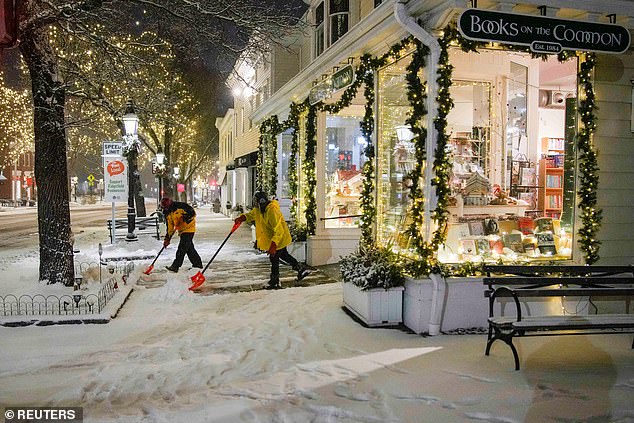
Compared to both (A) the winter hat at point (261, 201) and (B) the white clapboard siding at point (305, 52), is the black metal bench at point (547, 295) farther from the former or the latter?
(B) the white clapboard siding at point (305, 52)

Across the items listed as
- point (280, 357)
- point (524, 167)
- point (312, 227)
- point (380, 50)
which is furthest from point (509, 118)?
point (280, 357)

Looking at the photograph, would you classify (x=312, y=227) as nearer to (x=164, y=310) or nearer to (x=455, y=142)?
(x=455, y=142)

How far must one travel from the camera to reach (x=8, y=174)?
2623 inches

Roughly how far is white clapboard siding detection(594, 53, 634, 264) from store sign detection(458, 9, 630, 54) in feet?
2.61

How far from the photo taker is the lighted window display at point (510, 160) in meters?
7.96

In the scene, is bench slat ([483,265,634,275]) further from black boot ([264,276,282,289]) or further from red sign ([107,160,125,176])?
red sign ([107,160,125,176])

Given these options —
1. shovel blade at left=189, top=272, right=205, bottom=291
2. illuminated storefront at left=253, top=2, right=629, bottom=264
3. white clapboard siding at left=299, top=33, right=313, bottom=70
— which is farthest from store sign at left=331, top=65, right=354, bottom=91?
white clapboard siding at left=299, top=33, right=313, bottom=70

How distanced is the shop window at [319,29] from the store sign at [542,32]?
30.3 ft

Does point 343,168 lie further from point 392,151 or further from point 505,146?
point 392,151

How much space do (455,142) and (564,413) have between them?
6453mm

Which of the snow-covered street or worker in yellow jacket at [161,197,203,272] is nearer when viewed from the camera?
the snow-covered street

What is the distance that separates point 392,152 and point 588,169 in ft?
9.77

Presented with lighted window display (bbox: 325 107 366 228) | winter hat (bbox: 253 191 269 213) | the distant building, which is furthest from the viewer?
the distant building

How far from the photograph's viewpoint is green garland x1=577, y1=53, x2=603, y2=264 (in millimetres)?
7668
